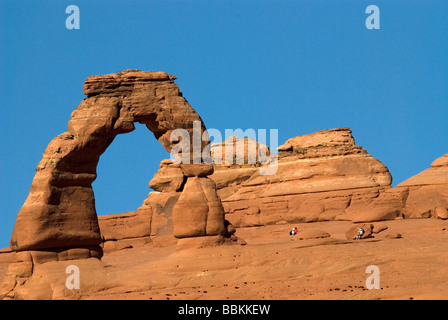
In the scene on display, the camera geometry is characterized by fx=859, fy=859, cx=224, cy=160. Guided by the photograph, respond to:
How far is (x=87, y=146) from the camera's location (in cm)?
2736

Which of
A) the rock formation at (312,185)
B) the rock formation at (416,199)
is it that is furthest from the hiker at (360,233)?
the rock formation at (312,185)

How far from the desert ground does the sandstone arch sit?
3.62 feet

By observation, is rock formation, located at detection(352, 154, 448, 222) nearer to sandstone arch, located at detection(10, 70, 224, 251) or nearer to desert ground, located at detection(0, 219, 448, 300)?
desert ground, located at detection(0, 219, 448, 300)

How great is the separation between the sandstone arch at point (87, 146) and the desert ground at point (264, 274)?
3.62ft

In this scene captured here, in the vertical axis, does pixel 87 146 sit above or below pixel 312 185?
above

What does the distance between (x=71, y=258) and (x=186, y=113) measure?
19.2 feet

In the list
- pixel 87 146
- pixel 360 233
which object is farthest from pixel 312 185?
pixel 87 146

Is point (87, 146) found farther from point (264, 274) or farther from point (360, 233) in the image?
point (360, 233)

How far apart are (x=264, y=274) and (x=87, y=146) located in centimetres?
705

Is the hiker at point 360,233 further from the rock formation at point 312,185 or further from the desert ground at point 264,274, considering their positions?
the rock formation at point 312,185

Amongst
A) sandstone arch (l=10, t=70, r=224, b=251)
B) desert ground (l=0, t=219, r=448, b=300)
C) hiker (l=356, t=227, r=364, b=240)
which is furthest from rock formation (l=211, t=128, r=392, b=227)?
sandstone arch (l=10, t=70, r=224, b=251)
